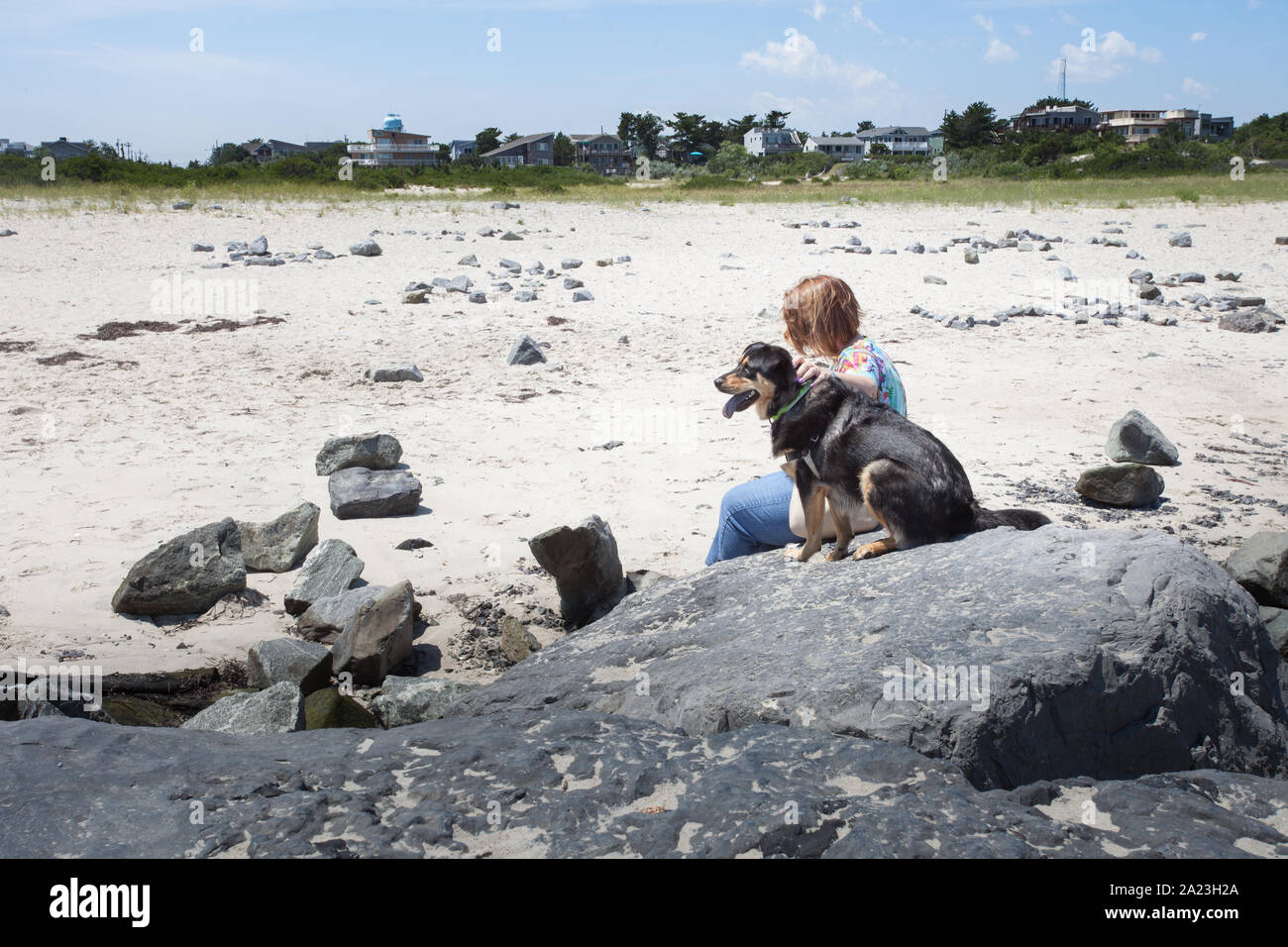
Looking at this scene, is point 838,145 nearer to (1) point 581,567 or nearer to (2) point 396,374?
(2) point 396,374

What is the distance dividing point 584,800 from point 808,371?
7.97ft

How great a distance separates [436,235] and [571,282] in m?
5.27

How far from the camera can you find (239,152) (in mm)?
58062

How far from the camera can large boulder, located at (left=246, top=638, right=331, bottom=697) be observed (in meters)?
4.83

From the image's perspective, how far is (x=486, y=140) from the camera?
3100 inches

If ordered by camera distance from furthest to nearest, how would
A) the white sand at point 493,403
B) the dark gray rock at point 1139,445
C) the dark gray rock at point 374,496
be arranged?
the dark gray rock at point 1139,445
the dark gray rock at point 374,496
the white sand at point 493,403

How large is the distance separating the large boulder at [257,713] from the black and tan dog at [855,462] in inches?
92.9

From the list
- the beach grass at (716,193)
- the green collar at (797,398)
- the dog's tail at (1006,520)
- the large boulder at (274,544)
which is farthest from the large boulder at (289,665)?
the beach grass at (716,193)

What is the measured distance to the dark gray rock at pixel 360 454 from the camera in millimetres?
7254

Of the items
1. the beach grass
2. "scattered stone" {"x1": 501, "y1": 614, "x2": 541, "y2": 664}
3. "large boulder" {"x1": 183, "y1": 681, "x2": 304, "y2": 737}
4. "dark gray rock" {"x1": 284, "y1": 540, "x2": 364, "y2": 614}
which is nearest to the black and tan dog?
"scattered stone" {"x1": 501, "y1": 614, "x2": 541, "y2": 664}

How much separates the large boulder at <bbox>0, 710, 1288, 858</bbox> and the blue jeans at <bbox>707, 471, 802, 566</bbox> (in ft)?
7.05

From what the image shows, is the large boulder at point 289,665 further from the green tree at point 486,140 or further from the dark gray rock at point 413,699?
the green tree at point 486,140

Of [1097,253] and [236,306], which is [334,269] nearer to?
[236,306]

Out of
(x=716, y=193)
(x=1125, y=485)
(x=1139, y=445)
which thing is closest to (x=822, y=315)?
(x=1125, y=485)
